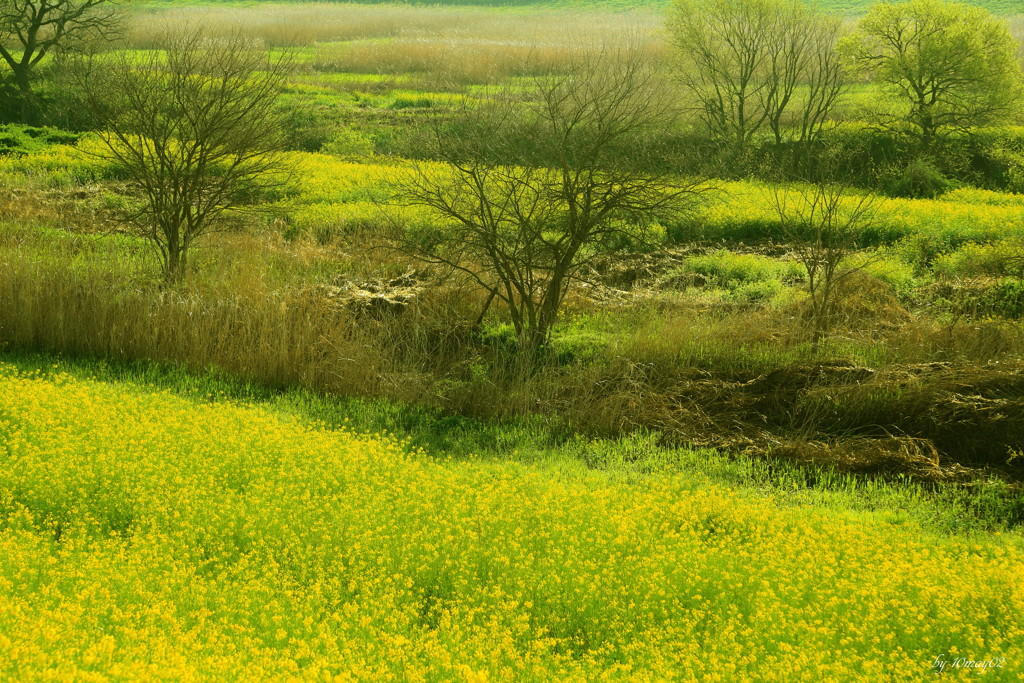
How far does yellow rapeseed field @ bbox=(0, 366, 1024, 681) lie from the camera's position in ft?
22.4

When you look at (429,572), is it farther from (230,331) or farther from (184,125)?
(184,125)

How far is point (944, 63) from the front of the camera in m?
32.6

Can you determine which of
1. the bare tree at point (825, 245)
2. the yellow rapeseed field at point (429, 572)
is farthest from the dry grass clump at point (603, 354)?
the yellow rapeseed field at point (429, 572)

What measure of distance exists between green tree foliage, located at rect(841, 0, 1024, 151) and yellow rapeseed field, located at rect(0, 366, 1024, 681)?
26.4 meters

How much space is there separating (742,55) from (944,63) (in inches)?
268

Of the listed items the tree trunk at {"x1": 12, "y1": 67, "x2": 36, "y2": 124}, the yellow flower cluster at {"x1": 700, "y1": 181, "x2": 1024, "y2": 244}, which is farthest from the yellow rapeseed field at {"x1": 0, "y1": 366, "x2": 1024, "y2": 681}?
the tree trunk at {"x1": 12, "y1": 67, "x2": 36, "y2": 124}

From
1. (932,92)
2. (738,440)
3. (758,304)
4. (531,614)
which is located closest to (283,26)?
(932,92)

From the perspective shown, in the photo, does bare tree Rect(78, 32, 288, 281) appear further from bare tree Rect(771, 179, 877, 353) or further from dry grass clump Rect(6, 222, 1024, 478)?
bare tree Rect(771, 179, 877, 353)

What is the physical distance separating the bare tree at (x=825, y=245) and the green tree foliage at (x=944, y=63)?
5.66m

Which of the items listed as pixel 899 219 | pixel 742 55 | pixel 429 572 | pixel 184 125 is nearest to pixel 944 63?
pixel 742 55

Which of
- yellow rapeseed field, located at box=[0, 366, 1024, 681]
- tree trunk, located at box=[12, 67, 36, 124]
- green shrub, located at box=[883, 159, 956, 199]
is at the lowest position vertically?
yellow rapeseed field, located at box=[0, 366, 1024, 681]

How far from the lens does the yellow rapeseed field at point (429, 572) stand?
6816mm

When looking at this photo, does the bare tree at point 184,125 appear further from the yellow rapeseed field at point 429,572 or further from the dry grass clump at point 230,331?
the yellow rapeseed field at point 429,572

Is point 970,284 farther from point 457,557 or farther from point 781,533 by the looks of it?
point 457,557
